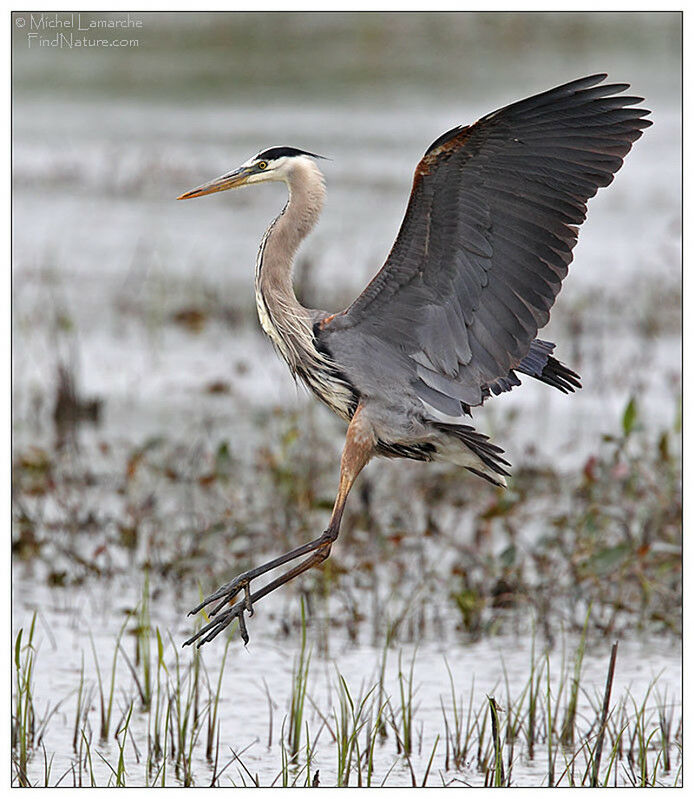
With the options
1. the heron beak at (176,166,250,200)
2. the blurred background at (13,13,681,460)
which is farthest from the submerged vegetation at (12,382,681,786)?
the heron beak at (176,166,250,200)

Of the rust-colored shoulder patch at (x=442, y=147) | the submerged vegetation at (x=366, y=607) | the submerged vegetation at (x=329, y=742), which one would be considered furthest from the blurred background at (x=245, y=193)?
the rust-colored shoulder patch at (x=442, y=147)

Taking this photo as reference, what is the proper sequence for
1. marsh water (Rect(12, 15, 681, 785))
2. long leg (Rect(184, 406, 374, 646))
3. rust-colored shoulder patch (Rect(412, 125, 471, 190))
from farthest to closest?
1. marsh water (Rect(12, 15, 681, 785))
2. long leg (Rect(184, 406, 374, 646))
3. rust-colored shoulder patch (Rect(412, 125, 471, 190))

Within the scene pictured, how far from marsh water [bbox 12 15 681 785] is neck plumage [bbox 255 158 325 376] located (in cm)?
135

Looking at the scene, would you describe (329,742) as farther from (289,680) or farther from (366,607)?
(366,607)

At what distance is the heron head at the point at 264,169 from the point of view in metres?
4.10

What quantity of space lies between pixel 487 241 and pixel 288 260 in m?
0.66

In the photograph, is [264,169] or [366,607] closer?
[264,169]

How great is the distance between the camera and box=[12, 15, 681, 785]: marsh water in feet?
16.9

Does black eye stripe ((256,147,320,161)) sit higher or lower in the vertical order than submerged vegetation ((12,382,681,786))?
higher

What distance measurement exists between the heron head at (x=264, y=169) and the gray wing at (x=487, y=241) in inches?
18.5

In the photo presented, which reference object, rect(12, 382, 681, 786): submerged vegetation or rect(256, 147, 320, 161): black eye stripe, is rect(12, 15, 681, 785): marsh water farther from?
rect(256, 147, 320, 161): black eye stripe

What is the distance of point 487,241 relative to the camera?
149 inches

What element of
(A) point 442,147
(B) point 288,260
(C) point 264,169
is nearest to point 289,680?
(B) point 288,260

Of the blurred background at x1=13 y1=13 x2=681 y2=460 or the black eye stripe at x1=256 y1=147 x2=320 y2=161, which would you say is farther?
the blurred background at x1=13 y1=13 x2=681 y2=460
